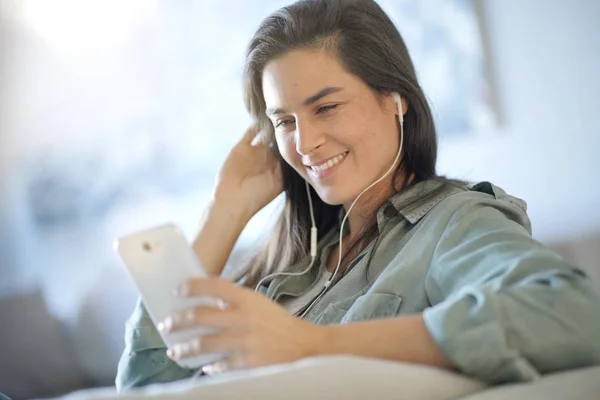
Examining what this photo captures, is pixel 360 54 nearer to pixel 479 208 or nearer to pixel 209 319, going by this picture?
pixel 479 208

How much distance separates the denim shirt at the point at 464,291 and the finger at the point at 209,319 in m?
0.20

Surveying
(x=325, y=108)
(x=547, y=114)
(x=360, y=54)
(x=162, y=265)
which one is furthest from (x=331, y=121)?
(x=547, y=114)

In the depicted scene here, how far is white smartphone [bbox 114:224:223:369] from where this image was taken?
2.93 ft

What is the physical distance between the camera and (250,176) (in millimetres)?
1627

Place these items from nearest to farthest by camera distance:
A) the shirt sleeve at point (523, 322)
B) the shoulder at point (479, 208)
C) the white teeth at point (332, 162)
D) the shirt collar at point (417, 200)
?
the shirt sleeve at point (523, 322)
the shoulder at point (479, 208)
the shirt collar at point (417, 200)
the white teeth at point (332, 162)

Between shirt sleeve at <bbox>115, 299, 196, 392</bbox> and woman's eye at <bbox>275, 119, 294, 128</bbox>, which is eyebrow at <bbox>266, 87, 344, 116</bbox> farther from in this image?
shirt sleeve at <bbox>115, 299, 196, 392</bbox>

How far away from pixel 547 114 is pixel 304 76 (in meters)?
1.26

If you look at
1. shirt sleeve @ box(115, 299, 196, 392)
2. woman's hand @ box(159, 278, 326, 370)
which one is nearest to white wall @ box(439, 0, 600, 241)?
shirt sleeve @ box(115, 299, 196, 392)

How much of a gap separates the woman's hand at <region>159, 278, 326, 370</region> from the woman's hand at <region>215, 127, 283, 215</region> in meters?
0.77

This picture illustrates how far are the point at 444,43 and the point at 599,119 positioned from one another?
508 mm

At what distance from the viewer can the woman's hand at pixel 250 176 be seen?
1.59 m

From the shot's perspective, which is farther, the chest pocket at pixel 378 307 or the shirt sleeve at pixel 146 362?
the shirt sleeve at pixel 146 362

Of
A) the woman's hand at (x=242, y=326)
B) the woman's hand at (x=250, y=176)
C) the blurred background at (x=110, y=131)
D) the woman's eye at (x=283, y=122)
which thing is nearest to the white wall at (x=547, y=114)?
the blurred background at (x=110, y=131)

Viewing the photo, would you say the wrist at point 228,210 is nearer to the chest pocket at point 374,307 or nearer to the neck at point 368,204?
the neck at point 368,204
